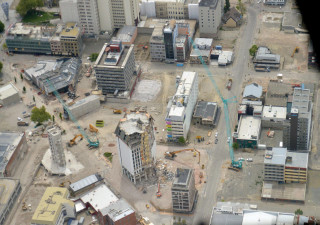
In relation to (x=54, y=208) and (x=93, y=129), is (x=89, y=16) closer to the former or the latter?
(x=93, y=129)

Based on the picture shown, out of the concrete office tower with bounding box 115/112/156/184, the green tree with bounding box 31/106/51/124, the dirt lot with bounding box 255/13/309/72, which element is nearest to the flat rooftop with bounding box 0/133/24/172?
the green tree with bounding box 31/106/51/124

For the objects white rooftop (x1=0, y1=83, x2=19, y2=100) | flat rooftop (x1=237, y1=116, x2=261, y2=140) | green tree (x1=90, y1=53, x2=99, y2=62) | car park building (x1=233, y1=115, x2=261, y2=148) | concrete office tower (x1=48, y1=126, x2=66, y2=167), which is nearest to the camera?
concrete office tower (x1=48, y1=126, x2=66, y2=167)

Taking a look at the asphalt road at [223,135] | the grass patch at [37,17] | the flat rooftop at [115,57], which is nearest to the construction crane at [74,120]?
the flat rooftop at [115,57]

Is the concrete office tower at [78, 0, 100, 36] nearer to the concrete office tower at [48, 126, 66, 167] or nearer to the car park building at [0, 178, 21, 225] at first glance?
the concrete office tower at [48, 126, 66, 167]

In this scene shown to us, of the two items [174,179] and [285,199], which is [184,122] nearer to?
[174,179]

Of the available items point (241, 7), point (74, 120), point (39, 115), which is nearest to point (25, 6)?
point (39, 115)

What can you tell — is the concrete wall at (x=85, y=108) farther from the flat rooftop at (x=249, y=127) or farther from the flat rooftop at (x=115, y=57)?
the flat rooftop at (x=249, y=127)

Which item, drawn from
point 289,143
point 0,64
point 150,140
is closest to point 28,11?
point 0,64
